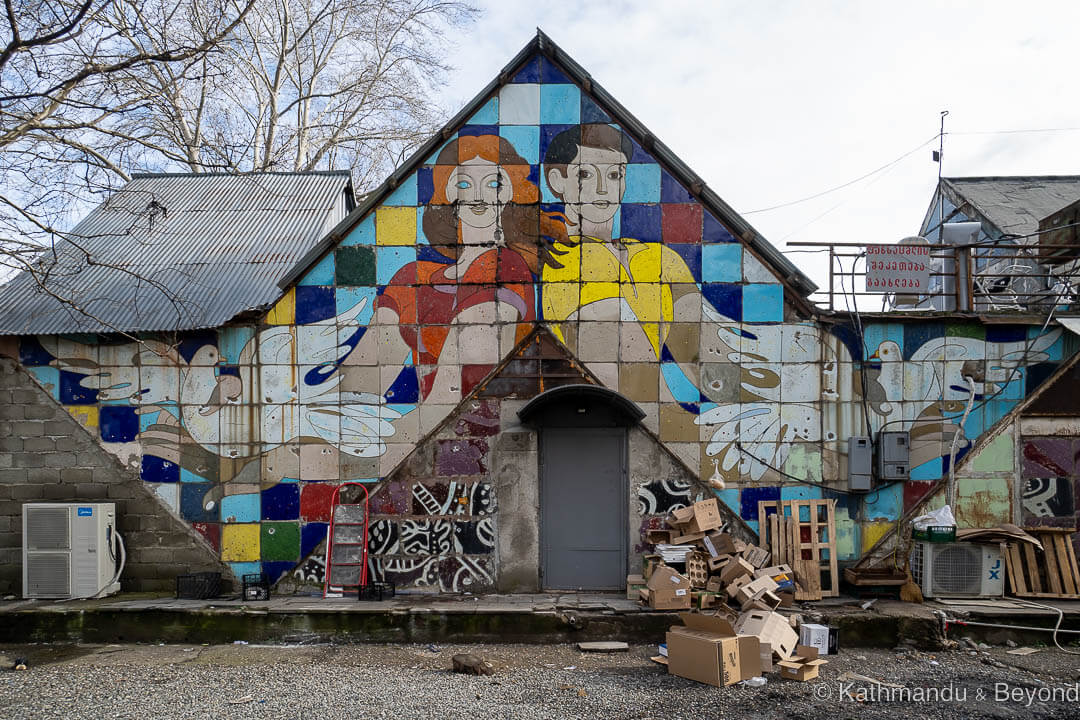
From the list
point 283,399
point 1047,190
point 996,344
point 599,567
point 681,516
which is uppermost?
point 1047,190

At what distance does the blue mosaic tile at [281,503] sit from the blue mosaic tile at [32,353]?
3668 millimetres

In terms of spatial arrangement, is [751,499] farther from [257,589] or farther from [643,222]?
[257,589]

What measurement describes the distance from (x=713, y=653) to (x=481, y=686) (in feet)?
7.91

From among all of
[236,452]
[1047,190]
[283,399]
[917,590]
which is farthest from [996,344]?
[1047,190]

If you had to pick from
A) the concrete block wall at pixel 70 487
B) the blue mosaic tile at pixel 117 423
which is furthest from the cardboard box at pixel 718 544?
the blue mosaic tile at pixel 117 423

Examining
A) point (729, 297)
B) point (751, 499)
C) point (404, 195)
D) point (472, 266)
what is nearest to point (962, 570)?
point (751, 499)

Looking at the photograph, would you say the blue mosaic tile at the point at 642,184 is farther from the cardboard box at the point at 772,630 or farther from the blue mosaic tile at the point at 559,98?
the cardboard box at the point at 772,630

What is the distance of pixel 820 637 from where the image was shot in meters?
8.34

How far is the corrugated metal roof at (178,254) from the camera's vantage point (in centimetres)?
1020

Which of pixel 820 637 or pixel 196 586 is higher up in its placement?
pixel 196 586

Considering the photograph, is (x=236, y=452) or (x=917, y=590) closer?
(x=917, y=590)

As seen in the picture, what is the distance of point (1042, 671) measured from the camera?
7.91 metres

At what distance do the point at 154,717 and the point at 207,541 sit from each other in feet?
12.0

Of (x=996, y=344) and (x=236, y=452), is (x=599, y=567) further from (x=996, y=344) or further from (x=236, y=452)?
(x=996, y=344)
